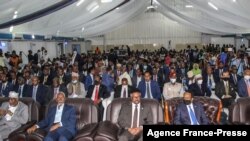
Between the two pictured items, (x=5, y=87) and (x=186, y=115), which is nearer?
(x=186, y=115)

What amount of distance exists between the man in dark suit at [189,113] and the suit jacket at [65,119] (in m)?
1.65

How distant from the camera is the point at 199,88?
8.53 meters

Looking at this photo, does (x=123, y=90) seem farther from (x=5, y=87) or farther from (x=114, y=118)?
(x=5, y=87)

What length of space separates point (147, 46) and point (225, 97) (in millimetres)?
23434

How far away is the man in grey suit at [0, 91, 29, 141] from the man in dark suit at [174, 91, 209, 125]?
256 centimetres

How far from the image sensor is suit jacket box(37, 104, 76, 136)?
578 centimetres

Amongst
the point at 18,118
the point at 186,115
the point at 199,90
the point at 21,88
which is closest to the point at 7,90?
the point at 21,88

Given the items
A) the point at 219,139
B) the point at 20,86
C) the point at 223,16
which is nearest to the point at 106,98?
the point at 20,86

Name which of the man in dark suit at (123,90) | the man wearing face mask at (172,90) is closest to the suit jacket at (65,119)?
the man in dark suit at (123,90)

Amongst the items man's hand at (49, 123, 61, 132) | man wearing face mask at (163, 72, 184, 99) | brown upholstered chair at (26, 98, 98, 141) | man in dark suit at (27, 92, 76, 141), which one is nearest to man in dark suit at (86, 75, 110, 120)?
man wearing face mask at (163, 72, 184, 99)

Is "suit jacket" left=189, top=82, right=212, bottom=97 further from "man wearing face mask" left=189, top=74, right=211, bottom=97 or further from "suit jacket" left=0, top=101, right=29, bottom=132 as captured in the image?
"suit jacket" left=0, top=101, right=29, bottom=132

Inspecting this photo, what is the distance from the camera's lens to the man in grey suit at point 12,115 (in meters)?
6.07

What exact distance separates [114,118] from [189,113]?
1.25 meters

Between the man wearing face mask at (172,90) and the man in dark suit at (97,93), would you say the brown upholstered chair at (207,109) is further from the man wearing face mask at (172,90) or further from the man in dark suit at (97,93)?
the man in dark suit at (97,93)
